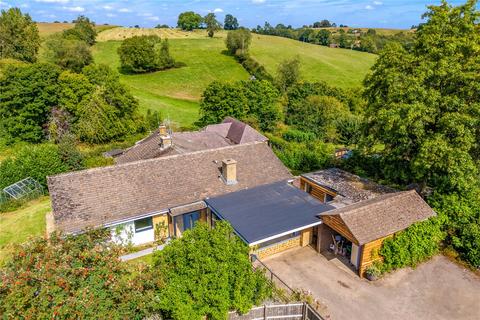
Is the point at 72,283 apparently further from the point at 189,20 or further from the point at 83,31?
the point at 189,20

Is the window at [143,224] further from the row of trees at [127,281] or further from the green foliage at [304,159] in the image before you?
the green foliage at [304,159]

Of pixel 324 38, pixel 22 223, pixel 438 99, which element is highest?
pixel 324 38

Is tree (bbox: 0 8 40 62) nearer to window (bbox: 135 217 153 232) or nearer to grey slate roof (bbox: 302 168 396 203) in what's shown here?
window (bbox: 135 217 153 232)

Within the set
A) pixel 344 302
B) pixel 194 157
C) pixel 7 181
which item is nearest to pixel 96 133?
pixel 7 181

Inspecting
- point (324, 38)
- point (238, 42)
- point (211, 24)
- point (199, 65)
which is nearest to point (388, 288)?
point (199, 65)

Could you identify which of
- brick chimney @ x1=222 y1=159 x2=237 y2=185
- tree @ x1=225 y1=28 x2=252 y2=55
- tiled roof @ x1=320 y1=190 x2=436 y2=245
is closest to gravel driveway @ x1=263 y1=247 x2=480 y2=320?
tiled roof @ x1=320 y1=190 x2=436 y2=245

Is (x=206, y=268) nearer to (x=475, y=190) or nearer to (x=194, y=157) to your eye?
(x=194, y=157)
